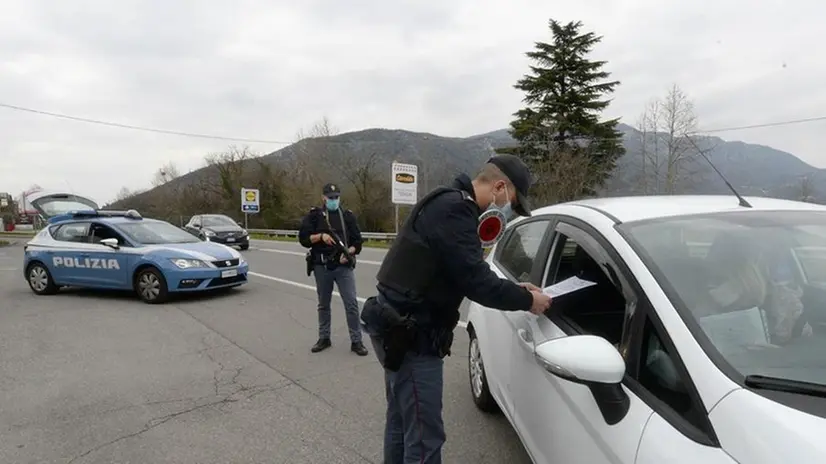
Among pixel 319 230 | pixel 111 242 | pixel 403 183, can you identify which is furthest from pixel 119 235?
pixel 403 183

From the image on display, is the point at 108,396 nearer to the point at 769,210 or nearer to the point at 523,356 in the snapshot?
the point at 523,356

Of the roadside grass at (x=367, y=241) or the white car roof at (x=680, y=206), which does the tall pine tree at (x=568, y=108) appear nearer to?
the roadside grass at (x=367, y=241)

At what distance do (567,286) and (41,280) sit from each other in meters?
10.6

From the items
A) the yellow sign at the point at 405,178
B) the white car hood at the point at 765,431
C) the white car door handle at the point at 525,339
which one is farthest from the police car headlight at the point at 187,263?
the yellow sign at the point at 405,178

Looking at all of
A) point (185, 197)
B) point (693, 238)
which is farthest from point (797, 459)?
point (185, 197)

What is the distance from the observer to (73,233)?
30.3 feet

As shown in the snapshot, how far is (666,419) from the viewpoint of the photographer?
148 centimetres

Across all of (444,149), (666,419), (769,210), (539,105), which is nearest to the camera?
(666,419)

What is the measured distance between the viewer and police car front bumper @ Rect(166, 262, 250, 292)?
827 centimetres

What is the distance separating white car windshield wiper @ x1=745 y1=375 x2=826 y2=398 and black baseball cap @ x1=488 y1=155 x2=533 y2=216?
1.15 meters

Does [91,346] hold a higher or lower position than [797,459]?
lower

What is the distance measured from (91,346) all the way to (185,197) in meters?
57.6

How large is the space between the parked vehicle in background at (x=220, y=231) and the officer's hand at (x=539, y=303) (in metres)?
19.7

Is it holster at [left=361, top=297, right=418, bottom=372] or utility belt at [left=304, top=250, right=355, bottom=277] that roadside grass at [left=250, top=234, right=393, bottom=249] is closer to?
utility belt at [left=304, top=250, right=355, bottom=277]
